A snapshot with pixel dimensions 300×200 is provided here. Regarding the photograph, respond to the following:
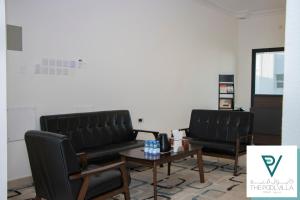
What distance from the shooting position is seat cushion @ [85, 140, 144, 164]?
154 inches

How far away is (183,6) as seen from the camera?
21.0 feet

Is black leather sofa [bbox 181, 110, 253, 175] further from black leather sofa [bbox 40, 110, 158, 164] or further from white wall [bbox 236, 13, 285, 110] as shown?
white wall [bbox 236, 13, 285, 110]

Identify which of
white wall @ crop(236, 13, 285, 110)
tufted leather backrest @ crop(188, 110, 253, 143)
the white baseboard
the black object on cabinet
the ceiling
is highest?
the ceiling

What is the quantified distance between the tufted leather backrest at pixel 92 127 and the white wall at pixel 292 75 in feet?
11.7

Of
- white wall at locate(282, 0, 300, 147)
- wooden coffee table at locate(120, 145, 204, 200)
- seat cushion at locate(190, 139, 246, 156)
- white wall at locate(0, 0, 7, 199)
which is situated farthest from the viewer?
seat cushion at locate(190, 139, 246, 156)

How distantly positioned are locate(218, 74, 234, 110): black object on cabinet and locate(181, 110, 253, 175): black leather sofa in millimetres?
2300

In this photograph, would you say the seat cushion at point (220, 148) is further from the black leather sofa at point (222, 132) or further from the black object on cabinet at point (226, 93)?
the black object on cabinet at point (226, 93)

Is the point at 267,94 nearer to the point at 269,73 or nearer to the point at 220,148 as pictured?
the point at 269,73

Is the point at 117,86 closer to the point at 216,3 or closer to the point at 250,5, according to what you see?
the point at 216,3

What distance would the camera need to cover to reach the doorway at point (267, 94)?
7.26m

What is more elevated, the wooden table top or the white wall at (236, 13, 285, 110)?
the white wall at (236, 13, 285, 110)

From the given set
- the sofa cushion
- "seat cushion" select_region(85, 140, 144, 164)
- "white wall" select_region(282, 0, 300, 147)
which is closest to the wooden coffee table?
"seat cushion" select_region(85, 140, 144, 164)

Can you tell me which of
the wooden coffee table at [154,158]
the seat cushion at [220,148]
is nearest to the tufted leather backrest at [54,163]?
the wooden coffee table at [154,158]

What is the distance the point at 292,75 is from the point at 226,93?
711 centimetres
